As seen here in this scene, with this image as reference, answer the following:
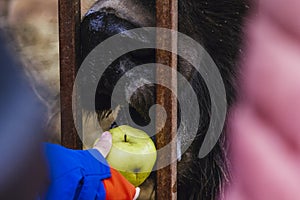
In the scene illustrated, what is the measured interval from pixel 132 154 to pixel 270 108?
0.23 metres

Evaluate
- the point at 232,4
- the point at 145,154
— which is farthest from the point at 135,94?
the point at 232,4

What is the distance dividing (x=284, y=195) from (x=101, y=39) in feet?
1.33

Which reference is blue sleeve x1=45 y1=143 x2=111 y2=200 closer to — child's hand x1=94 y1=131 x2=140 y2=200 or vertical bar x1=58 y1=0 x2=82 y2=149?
child's hand x1=94 y1=131 x2=140 y2=200

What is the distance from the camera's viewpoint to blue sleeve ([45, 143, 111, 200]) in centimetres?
80

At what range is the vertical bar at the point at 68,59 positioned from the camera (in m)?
1.05

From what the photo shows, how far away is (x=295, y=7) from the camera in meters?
0.95

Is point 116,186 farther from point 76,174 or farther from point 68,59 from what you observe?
point 68,59

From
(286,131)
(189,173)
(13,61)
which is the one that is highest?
(13,61)

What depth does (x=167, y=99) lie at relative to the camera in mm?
1008

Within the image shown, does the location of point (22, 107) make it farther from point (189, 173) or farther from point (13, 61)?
point (189, 173)

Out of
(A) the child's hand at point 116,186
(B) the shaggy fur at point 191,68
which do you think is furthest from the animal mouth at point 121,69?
(A) the child's hand at point 116,186

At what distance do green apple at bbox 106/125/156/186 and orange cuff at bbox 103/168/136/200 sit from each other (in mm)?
53

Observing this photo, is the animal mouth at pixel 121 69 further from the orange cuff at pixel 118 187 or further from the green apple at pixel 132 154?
the orange cuff at pixel 118 187

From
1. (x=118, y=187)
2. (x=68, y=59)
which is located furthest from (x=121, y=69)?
(x=118, y=187)
